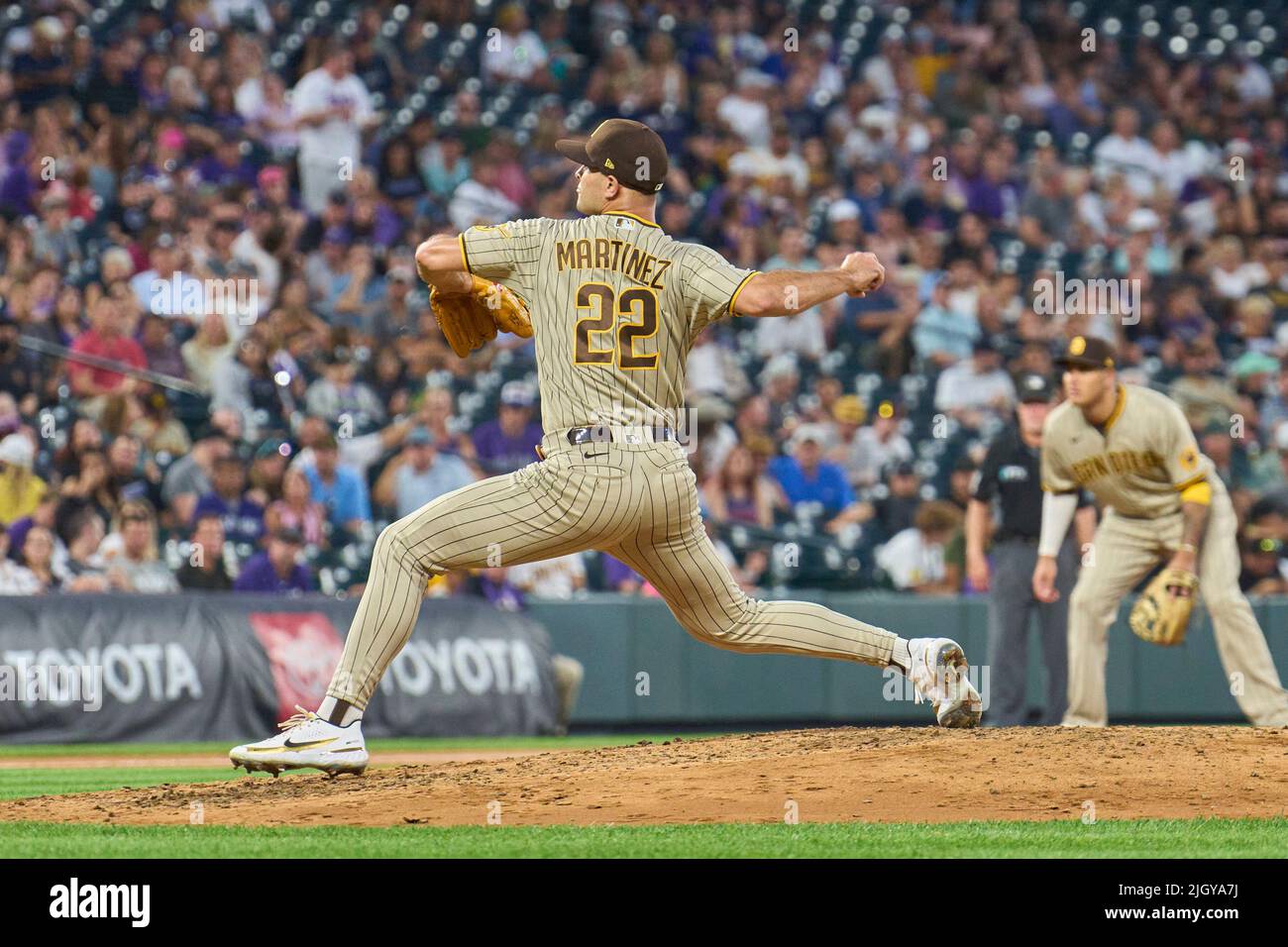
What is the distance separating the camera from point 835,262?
16.9 meters

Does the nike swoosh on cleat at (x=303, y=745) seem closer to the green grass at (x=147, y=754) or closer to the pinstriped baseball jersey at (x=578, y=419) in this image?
the pinstriped baseball jersey at (x=578, y=419)

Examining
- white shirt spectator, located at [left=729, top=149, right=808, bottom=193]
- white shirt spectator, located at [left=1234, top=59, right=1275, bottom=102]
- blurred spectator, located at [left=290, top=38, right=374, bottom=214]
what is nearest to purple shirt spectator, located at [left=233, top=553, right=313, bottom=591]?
blurred spectator, located at [left=290, top=38, right=374, bottom=214]

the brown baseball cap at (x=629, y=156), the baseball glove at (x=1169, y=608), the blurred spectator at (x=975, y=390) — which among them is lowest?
the baseball glove at (x=1169, y=608)

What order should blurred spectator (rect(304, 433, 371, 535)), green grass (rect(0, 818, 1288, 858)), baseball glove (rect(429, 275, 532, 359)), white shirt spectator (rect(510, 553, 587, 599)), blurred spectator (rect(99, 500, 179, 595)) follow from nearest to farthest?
green grass (rect(0, 818, 1288, 858)) < baseball glove (rect(429, 275, 532, 359)) < blurred spectator (rect(99, 500, 179, 595)) < blurred spectator (rect(304, 433, 371, 535)) < white shirt spectator (rect(510, 553, 587, 599))

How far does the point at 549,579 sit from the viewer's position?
13.4 meters

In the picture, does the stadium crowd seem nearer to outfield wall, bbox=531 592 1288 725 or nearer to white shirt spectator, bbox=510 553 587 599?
white shirt spectator, bbox=510 553 587 599

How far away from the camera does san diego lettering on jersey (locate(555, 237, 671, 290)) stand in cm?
595

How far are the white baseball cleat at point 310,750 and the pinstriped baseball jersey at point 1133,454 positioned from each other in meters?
4.90

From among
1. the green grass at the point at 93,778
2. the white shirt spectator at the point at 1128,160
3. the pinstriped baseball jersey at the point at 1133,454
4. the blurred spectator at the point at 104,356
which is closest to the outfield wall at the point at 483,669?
the green grass at the point at 93,778

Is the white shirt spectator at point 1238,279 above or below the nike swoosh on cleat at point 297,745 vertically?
above

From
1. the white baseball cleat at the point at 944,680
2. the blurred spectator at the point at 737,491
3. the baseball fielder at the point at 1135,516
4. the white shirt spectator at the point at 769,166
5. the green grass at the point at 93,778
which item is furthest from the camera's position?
the white shirt spectator at the point at 769,166

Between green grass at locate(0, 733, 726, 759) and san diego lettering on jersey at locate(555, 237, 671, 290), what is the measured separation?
4.87m

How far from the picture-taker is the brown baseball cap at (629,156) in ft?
19.9

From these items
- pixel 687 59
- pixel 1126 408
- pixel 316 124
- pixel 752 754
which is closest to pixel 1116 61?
pixel 687 59
